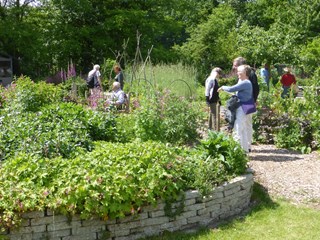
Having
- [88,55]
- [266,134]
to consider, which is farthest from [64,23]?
[266,134]

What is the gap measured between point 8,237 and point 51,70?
17.8 meters

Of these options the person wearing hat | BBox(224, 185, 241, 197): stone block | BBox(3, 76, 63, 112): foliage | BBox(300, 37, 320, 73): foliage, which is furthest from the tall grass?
BBox(300, 37, 320, 73): foliage

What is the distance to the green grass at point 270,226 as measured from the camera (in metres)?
4.61

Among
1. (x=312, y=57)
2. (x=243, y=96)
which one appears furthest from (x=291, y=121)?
(x=312, y=57)

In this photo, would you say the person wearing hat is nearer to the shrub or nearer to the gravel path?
the shrub

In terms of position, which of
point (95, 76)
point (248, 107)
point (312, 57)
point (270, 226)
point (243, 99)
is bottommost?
point (270, 226)

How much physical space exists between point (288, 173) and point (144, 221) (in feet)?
9.85

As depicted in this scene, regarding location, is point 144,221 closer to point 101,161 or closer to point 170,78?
point 101,161

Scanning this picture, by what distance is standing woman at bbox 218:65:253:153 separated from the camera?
700 centimetres

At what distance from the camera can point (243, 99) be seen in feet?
23.3

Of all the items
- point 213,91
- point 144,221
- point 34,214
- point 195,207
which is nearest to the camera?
point 34,214

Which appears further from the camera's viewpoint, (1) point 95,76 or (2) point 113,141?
(1) point 95,76

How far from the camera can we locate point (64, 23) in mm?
21641

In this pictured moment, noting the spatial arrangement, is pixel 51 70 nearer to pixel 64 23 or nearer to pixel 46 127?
pixel 64 23
